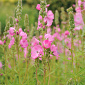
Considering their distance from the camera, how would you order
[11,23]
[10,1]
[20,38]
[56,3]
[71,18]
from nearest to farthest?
[71,18]
[20,38]
[11,23]
[56,3]
[10,1]

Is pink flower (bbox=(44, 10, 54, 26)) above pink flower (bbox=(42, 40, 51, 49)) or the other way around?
above

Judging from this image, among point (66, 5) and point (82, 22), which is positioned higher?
point (66, 5)

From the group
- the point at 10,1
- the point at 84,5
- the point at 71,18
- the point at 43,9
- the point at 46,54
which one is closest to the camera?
the point at 46,54

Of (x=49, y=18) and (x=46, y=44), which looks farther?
(x=49, y=18)

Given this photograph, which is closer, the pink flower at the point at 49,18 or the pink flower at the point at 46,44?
the pink flower at the point at 46,44

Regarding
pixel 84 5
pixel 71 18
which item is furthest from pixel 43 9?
pixel 84 5

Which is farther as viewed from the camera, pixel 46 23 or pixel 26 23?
pixel 26 23

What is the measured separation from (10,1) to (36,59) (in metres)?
25.8

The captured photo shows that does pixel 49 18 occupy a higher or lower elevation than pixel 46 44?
higher

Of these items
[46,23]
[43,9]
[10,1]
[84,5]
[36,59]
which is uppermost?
[10,1]

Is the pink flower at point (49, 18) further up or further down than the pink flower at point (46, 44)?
further up

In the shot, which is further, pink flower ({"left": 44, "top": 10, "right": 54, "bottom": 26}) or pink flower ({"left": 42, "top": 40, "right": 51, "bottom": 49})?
pink flower ({"left": 44, "top": 10, "right": 54, "bottom": 26})

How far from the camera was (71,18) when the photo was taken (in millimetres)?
1755

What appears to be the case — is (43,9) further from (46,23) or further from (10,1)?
(10,1)
